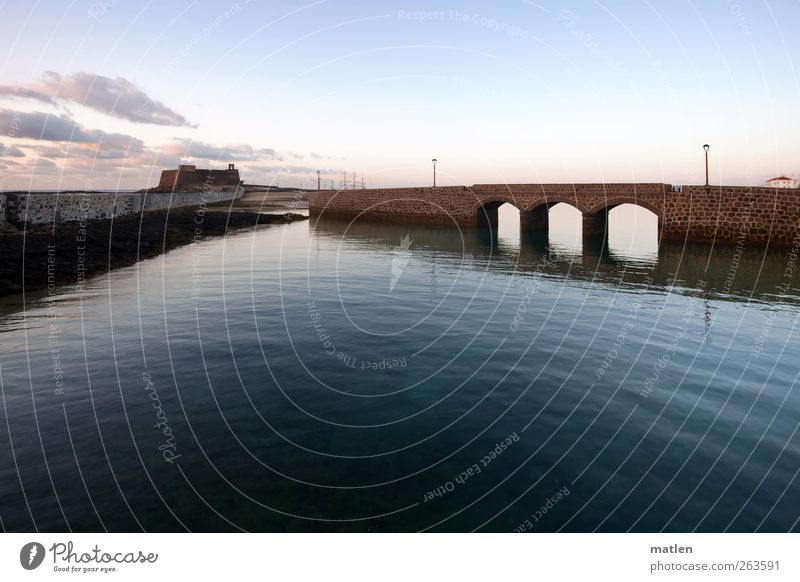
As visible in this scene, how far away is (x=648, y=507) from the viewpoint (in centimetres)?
755

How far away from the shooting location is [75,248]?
33250mm

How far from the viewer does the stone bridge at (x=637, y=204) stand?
144 feet

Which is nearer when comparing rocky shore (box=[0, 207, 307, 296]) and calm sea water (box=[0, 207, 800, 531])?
calm sea water (box=[0, 207, 800, 531])

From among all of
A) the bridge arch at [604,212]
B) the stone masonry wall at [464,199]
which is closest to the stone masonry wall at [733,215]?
the bridge arch at [604,212]

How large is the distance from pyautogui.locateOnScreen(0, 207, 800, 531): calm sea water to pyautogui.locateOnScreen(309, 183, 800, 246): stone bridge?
2654cm

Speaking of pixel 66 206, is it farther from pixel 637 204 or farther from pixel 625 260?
pixel 637 204

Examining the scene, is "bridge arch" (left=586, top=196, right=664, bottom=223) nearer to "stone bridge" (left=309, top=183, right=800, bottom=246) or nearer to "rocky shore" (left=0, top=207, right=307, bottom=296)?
"stone bridge" (left=309, top=183, right=800, bottom=246)

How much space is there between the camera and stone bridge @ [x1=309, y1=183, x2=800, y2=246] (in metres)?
44.0

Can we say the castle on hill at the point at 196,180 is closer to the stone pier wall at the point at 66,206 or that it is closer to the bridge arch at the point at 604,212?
the stone pier wall at the point at 66,206

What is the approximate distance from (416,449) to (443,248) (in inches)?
1527

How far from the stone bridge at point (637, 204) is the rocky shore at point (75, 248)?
35.6 m

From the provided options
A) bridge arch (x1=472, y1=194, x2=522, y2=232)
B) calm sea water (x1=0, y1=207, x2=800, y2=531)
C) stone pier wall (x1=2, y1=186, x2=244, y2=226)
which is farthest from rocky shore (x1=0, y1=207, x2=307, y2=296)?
bridge arch (x1=472, y1=194, x2=522, y2=232)

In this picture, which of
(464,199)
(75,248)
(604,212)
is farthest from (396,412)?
(464,199)

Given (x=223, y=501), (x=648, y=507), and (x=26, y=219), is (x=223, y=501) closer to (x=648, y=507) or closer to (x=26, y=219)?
(x=648, y=507)
